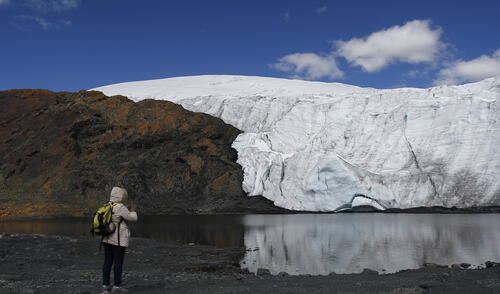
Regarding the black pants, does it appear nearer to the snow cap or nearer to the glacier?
the snow cap

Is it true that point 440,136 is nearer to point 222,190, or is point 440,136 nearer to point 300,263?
point 222,190

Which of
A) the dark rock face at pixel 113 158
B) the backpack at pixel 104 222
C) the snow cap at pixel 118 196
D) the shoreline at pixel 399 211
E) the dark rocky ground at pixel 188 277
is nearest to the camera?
the backpack at pixel 104 222

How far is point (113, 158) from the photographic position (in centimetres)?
3566

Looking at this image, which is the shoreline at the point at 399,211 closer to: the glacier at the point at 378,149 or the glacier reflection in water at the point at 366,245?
the glacier at the point at 378,149

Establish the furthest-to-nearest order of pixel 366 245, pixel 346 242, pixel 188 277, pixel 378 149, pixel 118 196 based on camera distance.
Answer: pixel 378 149 → pixel 346 242 → pixel 366 245 → pixel 188 277 → pixel 118 196

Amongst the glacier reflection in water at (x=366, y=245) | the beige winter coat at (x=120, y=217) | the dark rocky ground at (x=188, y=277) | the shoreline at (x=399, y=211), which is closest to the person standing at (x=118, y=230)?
the beige winter coat at (x=120, y=217)

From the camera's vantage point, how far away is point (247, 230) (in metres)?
20.0

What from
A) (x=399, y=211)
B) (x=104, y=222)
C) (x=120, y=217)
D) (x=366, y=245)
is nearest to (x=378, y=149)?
(x=399, y=211)

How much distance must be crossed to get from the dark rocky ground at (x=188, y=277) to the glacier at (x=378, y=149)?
16983 millimetres

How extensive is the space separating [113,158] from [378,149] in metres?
17.9

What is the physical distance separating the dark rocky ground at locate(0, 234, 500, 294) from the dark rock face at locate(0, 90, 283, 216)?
18837mm

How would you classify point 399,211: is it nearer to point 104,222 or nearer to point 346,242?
point 346,242

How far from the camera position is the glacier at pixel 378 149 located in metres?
29.1

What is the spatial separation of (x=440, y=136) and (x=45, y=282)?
2747 centimetres
